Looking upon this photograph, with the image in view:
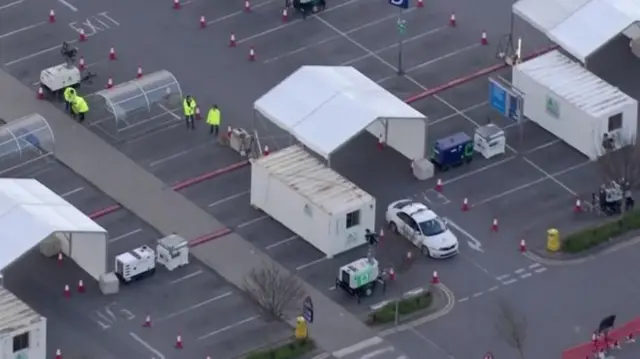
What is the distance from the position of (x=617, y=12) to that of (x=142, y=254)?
2996 cm

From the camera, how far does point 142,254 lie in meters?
129

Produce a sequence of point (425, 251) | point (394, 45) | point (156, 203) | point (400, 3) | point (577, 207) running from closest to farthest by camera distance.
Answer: point (425, 251), point (577, 207), point (156, 203), point (400, 3), point (394, 45)

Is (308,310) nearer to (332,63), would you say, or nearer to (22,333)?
(22,333)

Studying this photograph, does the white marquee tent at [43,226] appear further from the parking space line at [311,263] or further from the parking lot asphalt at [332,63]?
the parking space line at [311,263]

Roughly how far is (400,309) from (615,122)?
61.3 feet

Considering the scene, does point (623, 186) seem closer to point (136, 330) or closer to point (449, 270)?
point (449, 270)

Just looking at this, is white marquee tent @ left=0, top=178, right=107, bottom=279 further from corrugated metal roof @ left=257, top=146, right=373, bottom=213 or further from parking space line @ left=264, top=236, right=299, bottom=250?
corrugated metal roof @ left=257, top=146, right=373, bottom=213

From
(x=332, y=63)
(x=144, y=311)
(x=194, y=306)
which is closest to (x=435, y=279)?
(x=194, y=306)

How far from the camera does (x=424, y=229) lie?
429ft

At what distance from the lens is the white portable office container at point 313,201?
130 m

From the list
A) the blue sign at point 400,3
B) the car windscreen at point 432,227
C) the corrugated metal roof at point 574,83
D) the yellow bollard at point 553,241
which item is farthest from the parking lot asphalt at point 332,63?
the blue sign at point 400,3

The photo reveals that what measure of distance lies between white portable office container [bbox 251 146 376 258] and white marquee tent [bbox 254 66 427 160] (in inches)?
59.6

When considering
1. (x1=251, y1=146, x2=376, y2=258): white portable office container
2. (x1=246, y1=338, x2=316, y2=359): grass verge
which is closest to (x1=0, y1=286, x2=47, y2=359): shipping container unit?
(x1=246, y1=338, x2=316, y2=359): grass verge

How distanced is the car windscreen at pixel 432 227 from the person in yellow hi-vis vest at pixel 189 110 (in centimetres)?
1573
